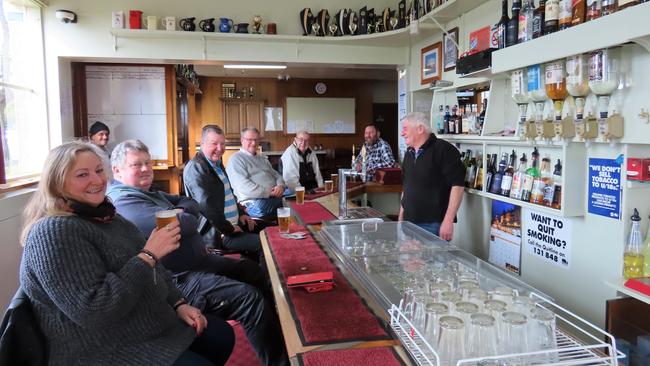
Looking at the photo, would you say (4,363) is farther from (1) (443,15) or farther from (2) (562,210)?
(1) (443,15)

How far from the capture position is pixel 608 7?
7.00 feet

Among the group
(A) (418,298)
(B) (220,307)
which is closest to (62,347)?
(B) (220,307)

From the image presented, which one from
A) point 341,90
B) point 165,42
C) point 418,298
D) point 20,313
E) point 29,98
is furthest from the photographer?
point 341,90

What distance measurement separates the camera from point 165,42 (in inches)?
185

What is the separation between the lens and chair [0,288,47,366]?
1.27 meters

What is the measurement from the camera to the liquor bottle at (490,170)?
331 cm

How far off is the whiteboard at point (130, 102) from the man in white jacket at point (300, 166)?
1519 millimetres

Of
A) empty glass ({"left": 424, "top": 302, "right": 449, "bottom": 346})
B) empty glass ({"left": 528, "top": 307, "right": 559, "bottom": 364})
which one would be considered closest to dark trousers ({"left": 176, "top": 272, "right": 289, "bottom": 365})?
empty glass ({"left": 424, "top": 302, "right": 449, "bottom": 346})

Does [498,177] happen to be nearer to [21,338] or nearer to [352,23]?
[352,23]

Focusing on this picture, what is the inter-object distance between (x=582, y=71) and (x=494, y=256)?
1577mm

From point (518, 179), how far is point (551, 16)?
989mm

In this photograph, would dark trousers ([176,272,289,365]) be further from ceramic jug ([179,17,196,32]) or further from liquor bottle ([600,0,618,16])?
ceramic jug ([179,17,196,32])

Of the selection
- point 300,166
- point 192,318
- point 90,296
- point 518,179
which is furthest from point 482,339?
point 300,166

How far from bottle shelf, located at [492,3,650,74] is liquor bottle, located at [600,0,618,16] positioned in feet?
0.25
